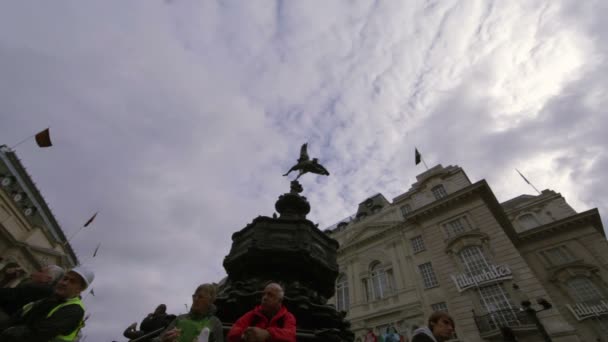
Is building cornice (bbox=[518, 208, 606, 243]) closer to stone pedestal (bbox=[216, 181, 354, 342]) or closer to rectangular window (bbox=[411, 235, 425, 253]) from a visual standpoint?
rectangular window (bbox=[411, 235, 425, 253])

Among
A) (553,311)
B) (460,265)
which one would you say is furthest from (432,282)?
(553,311)

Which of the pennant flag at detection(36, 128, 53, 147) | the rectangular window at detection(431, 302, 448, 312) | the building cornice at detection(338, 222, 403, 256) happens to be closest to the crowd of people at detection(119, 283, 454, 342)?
the rectangular window at detection(431, 302, 448, 312)

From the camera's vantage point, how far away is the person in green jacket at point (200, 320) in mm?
2777

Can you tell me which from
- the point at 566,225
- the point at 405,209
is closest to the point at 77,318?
the point at 405,209

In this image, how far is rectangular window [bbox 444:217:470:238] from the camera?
19688 mm

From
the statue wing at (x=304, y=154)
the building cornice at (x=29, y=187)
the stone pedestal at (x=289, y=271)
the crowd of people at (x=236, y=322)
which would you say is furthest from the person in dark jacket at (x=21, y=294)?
the building cornice at (x=29, y=187)

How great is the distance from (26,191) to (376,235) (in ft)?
118

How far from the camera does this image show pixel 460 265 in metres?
18.1

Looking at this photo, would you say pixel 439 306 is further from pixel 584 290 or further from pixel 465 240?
pixel 584 290

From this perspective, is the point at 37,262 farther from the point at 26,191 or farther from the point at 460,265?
the point at 460,265

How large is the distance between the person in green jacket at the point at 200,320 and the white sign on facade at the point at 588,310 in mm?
23657

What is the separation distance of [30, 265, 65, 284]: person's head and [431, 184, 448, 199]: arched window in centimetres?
2505

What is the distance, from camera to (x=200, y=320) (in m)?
2.91

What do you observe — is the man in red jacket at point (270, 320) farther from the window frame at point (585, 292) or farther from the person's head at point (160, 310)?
the window frame at point (585, 292)
